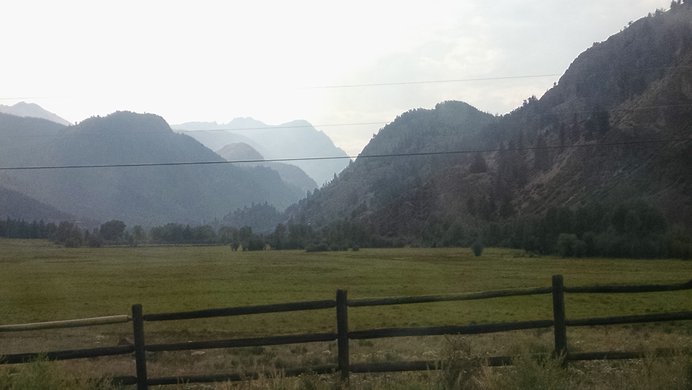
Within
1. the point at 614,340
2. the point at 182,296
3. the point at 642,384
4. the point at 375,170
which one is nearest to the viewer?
Answer: the point at 642,384

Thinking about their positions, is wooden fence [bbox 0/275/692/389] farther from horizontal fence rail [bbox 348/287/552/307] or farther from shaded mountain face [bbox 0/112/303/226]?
shaded mountain face [bbox 0/112/303/226]

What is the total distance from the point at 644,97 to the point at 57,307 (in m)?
97.0

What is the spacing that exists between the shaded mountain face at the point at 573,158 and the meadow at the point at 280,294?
72.2 ft

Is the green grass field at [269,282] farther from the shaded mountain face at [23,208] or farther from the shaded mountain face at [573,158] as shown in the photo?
the shaded mountain face at [23,208]

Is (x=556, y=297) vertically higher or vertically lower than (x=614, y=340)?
higher

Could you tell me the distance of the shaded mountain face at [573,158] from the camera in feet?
280

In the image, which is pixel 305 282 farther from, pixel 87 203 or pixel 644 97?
pixel 87 203

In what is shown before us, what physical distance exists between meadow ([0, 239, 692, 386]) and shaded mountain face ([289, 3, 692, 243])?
22013mm

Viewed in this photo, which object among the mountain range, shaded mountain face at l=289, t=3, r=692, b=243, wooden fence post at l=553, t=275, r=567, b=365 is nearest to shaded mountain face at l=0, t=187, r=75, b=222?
the mountain range

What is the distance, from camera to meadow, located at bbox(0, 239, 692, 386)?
15.8 metres

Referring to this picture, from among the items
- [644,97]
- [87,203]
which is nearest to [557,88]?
[644,97]

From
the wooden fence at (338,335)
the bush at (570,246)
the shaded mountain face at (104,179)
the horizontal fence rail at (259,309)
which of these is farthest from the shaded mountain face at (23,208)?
the horizontal fence rail at (259,309)

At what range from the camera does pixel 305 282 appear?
4725 cm

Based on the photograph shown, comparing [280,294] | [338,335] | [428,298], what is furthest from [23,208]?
[428,298]
